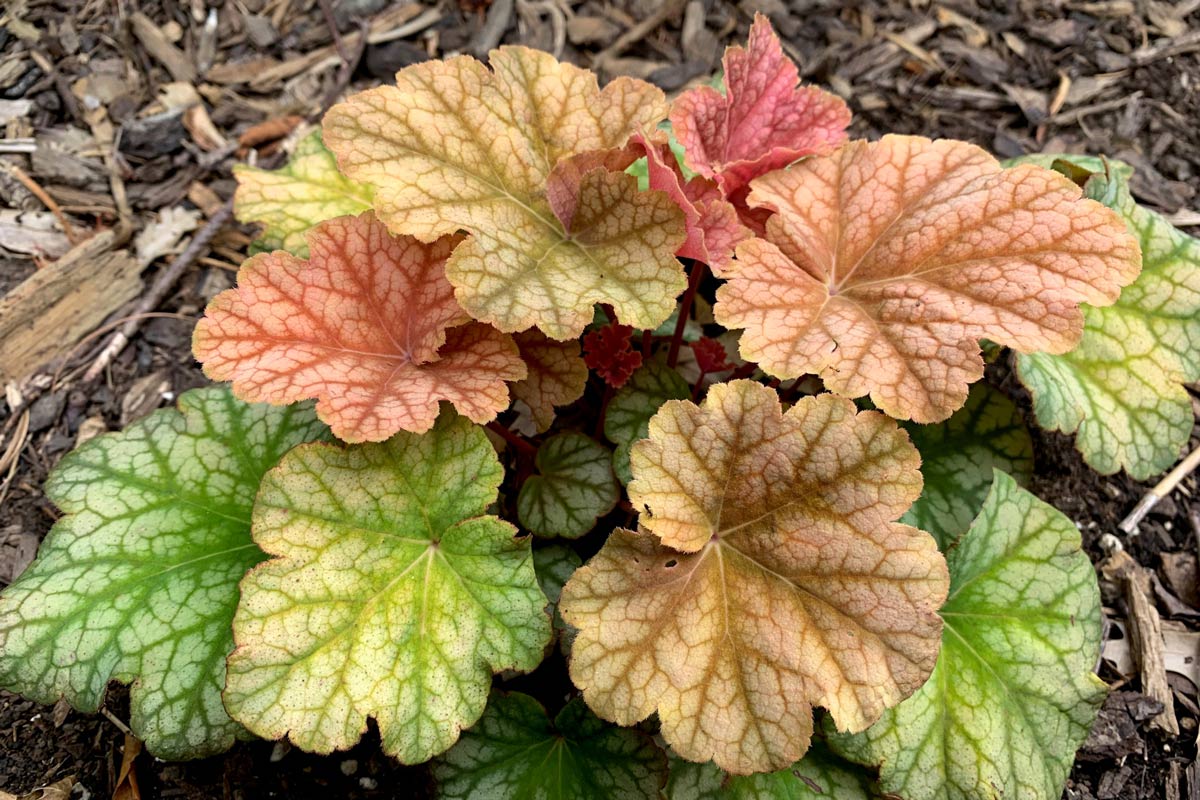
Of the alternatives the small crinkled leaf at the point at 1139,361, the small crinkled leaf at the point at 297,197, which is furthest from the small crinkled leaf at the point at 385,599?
the small crinkled leaf at the point at 1139,361

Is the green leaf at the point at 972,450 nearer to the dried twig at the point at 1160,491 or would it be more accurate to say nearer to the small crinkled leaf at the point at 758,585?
the dried twig at the point at 1160,491

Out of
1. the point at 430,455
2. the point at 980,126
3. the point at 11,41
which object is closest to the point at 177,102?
the point at 11,41

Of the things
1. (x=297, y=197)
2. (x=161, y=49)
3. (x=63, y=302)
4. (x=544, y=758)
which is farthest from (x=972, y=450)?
(x=161, y=49)

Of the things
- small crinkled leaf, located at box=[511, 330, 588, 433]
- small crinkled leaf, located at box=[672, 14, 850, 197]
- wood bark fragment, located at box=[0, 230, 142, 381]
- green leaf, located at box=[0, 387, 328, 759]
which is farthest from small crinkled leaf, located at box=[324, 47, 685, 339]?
wood bark fragment, located at box=[0, 230, 142, 381]

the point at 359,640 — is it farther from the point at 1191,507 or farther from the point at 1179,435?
the point at 1191,507

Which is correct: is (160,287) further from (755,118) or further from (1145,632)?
(1145,632)

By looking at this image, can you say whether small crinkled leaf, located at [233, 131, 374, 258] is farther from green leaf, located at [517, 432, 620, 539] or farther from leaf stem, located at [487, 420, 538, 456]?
green leaf, located at [517, 432, 620, 539]
